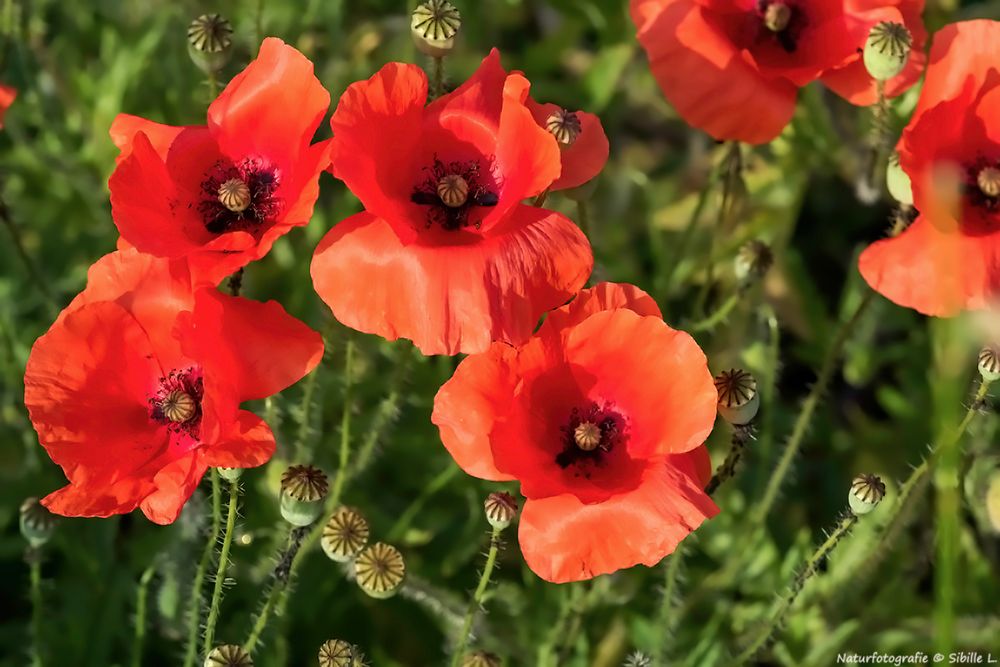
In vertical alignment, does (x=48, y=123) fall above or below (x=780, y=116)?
below

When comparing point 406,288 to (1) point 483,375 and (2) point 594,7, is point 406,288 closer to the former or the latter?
(1) point 483,375

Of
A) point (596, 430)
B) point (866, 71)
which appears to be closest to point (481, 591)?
point (596, 430)

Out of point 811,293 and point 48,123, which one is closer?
point 48,123

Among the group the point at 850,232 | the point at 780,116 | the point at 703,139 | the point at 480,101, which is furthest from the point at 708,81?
the point at 850,232

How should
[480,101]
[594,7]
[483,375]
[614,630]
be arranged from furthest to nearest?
[594,7], [614,630], [480,101], [483,375]

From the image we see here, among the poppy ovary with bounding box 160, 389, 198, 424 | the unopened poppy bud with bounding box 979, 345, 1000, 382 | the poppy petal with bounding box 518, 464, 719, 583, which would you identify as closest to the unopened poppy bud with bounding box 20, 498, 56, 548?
the poppy ovary with bounding box 160, 389, 198, 424

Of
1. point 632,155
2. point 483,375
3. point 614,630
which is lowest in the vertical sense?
point 614,630

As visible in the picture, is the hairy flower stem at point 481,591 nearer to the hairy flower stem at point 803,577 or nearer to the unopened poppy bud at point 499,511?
the unopened poppy bud at point 499,511
